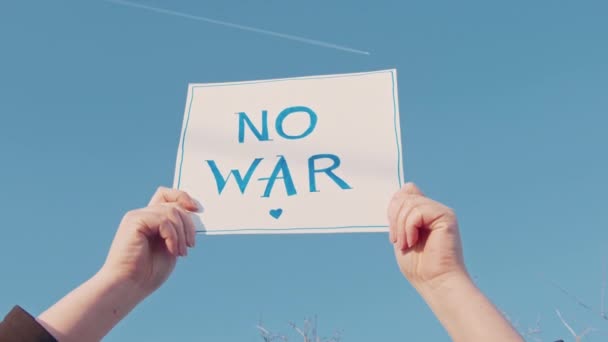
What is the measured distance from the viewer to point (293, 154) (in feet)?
7.70

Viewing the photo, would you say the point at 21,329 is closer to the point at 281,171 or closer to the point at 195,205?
the point at 195,205

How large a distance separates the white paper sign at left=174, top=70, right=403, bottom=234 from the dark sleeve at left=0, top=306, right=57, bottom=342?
0.55 m

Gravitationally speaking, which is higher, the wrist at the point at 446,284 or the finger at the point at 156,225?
the finger at the point at 156,225

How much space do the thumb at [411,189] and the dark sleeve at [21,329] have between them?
983 millimetres

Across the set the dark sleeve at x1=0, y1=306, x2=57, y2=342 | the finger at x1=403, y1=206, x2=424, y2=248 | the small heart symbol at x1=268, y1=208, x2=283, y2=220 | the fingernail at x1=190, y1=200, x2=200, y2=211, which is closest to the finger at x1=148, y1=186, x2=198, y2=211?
the fingernail at x1=190, y1=200, x2=200, y2=211

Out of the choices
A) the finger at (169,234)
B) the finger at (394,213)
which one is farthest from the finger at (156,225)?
the finger at (394,213)

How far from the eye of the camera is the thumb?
212 centimetres

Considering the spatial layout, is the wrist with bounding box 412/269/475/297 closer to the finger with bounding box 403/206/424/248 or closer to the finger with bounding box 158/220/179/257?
the finger with bounding box 403/206/424/248

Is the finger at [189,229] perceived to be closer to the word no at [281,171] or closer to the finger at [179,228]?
the finger at [179,228]

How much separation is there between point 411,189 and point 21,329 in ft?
3.45

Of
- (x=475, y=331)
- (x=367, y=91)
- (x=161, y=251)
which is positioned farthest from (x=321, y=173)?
(x=475, y=331)

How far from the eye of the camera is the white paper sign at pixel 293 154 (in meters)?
2.22

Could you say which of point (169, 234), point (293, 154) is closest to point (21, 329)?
point (169, 234)

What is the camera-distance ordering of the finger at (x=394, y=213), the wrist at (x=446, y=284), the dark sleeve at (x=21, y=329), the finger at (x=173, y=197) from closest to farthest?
1. the dark sleeve at (x=21, y=329)
2. the wrist at (x=446, y=284)
3. the finger at (x=394, y=213)
4. the finger at (x=173, y=197)
